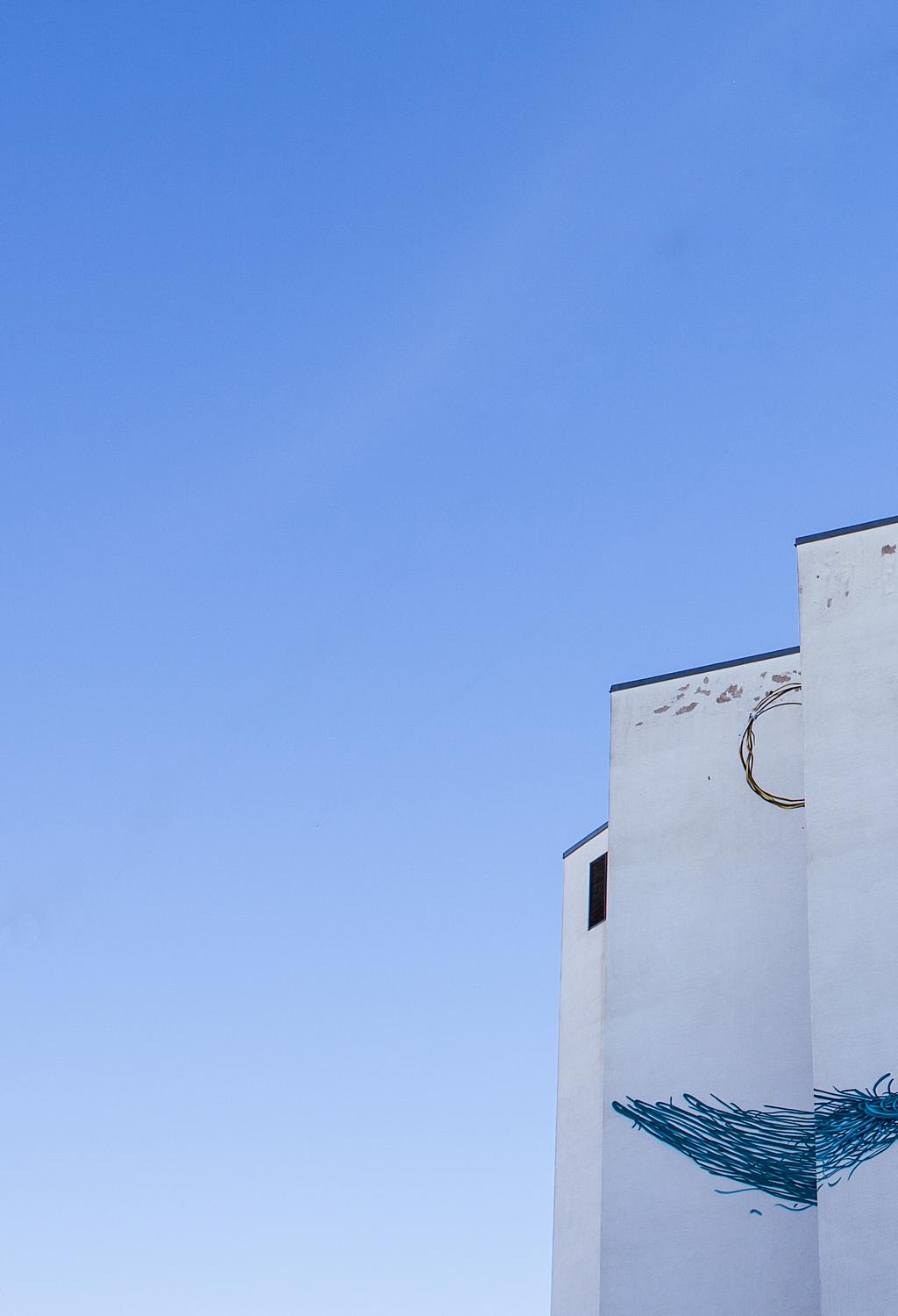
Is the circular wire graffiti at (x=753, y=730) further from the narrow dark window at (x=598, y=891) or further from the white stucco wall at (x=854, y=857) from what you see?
the narrow dark window at (x=598, y=891)

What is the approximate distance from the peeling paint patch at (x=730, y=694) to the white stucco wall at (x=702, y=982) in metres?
0.02

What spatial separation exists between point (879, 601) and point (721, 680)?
2.85m

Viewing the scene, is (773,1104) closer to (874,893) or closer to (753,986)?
(753,986)

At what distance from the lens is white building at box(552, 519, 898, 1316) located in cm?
1254

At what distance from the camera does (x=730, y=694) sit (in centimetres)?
1688

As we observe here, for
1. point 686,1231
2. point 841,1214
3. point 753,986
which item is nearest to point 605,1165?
point 686,1231

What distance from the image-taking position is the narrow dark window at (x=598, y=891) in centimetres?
1788

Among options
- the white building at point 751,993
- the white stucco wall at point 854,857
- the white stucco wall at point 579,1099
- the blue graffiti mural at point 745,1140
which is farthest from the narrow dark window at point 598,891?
the white stucco wall at point 854,857

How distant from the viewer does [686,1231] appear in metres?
14.4

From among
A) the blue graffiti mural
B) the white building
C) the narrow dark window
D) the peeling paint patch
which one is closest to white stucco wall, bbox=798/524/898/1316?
the white building

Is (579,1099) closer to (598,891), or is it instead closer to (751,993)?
(598,891)

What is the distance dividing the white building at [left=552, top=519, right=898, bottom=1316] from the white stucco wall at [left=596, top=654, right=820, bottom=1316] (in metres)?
0.02

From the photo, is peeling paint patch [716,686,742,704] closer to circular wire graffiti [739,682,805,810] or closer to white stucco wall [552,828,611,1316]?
circular wire graffiti [739,682,805,810]

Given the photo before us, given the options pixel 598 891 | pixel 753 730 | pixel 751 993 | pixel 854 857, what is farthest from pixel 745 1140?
pixel 753 730
